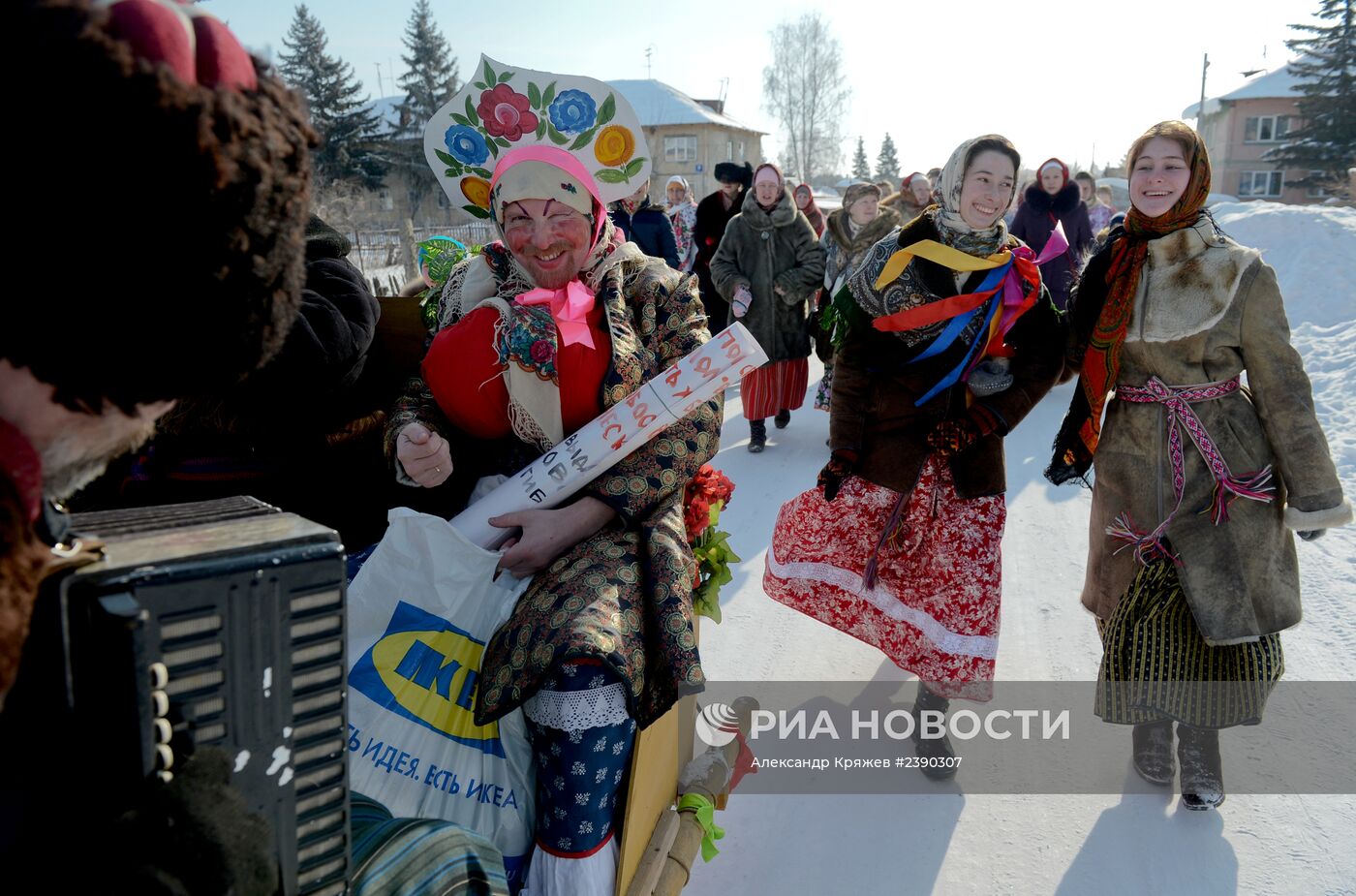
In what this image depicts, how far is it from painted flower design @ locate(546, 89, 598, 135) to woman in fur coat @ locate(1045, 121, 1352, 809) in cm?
154

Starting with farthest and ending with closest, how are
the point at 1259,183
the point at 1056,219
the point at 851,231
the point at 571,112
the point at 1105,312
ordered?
1. the point at 1259,183
2. the point at 1056,219
3. the point at 851,231
4. the point at 1105,312
5. the point at 571,112

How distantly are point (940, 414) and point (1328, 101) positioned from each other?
3589 cm

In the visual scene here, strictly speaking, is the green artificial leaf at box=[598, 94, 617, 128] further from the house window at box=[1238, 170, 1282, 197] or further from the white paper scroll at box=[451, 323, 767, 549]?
the house window at box=[1238, 170, 1282, 197]

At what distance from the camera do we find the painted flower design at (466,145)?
7.87 feet

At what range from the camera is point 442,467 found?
7.05 feet

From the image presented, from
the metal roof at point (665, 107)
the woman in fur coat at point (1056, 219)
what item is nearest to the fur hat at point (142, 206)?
the woman in fur coat at point (1056, 219)

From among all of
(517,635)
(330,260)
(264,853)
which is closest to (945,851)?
(517,635)

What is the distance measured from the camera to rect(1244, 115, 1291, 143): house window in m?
39.1

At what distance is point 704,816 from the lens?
2.18 m

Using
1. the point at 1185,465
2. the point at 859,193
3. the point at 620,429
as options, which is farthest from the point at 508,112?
the point at 859,193

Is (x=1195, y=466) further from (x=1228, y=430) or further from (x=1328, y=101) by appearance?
(x=1328, y=101)

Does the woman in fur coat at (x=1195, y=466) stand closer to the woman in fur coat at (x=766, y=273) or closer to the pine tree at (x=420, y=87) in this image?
the woman in fur coat at (x=766, y=273)

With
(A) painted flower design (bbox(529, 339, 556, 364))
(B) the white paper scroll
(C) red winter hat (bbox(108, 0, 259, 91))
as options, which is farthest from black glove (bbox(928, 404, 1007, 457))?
(C) red winter hat (bbox(108, 0, 259, 91))

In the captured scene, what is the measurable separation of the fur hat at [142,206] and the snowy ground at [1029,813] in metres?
2.00
